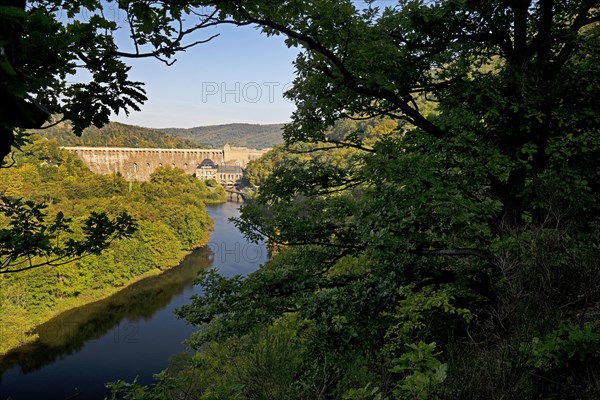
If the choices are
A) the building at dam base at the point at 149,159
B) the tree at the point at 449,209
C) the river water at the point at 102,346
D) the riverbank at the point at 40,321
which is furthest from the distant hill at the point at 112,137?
the tree at the point at 449,209

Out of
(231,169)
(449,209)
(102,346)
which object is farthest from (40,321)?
(231,169)

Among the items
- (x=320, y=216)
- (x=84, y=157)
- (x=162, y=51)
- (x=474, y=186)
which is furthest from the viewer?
(x=84, y=157)

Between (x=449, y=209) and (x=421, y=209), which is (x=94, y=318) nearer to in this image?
(x=421, y=209)

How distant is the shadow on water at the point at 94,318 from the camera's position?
26016mm

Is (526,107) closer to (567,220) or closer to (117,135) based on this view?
(567,220)

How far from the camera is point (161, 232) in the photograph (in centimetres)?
4900

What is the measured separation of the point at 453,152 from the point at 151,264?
144ft

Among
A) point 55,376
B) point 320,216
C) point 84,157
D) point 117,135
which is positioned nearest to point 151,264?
point 55,376

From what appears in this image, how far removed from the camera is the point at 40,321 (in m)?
31.2

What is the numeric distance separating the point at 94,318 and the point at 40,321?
3.76 meters

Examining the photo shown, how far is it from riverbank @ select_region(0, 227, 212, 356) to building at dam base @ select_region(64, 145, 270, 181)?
69427 mm

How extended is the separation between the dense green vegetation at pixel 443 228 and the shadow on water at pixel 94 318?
24.7 m

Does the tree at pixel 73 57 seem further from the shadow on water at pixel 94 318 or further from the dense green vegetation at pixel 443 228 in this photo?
the shadow on water at pixel 94 318

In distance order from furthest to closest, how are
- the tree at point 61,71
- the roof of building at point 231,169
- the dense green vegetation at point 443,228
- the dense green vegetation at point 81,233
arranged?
the roof of building at point 231,169
the dense green vegetation at point 81,233
the dense green vegetation at point 443,228
the tree at point 61,71
